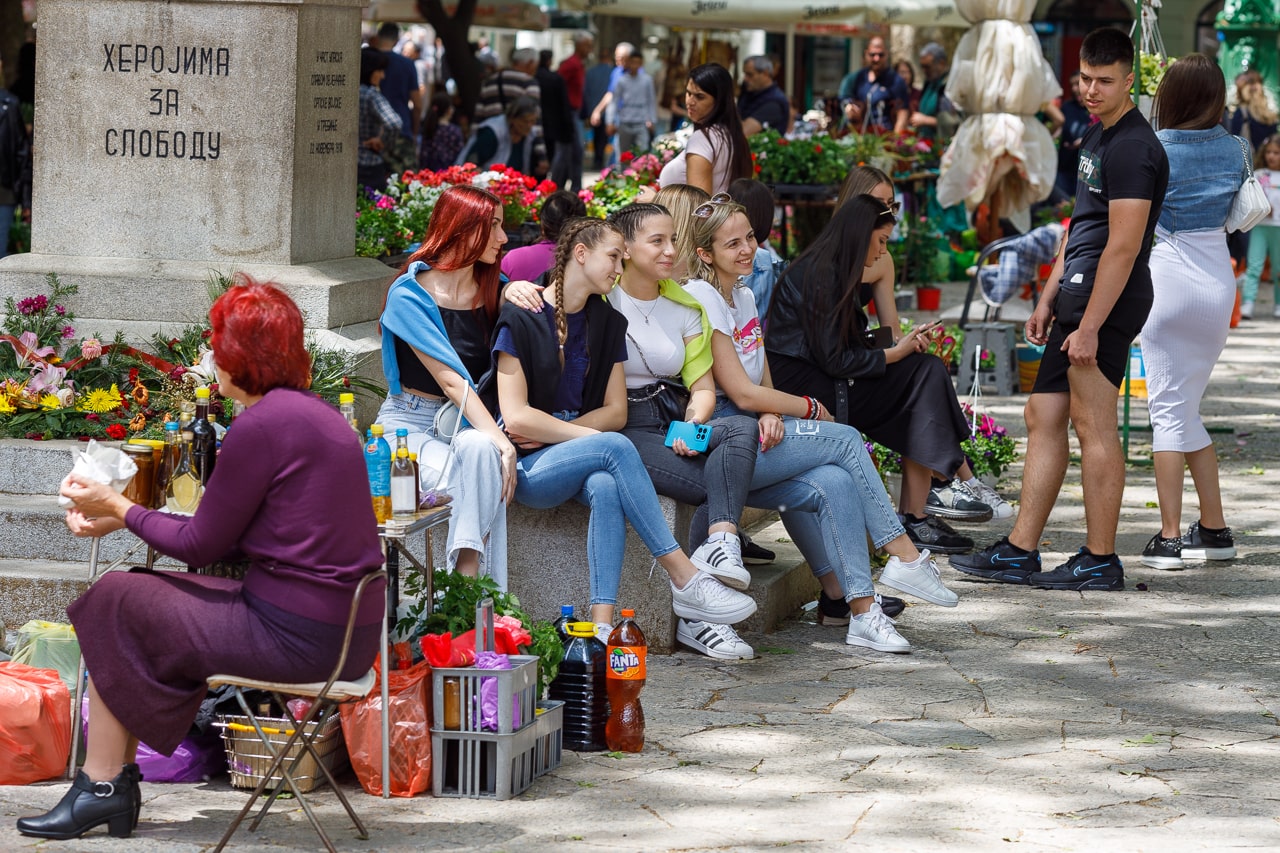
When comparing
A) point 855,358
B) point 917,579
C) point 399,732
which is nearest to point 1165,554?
point 855,358

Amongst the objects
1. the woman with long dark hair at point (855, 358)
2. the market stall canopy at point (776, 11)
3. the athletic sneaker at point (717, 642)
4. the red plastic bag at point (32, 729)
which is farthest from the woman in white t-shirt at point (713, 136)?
the market stall canopy at point (776, 11)

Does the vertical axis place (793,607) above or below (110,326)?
below

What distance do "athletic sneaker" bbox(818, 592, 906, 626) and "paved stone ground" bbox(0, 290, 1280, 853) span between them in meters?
0.05

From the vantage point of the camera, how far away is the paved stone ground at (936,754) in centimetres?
443

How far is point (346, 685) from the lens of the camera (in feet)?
13.9

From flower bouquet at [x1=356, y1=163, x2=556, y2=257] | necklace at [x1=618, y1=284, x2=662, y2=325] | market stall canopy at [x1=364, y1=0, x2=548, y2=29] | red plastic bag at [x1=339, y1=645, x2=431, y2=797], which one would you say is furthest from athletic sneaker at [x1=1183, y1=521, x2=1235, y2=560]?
market stall canopy at [x1=364, y1=0, x2=548, y2=29]

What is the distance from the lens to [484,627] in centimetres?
482

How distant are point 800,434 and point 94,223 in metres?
3.13

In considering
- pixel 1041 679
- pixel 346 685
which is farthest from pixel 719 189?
pixel 346 685

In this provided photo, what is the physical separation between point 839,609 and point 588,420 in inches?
47.7

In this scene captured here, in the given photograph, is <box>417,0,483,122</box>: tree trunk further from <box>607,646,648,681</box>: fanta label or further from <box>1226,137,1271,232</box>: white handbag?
<box>607,646,648,681</box>: fanta label

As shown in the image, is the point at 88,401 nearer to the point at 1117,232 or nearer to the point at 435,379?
the point at 435,379

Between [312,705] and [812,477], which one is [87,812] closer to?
[312,705]

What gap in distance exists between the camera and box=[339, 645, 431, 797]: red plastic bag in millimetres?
4672
